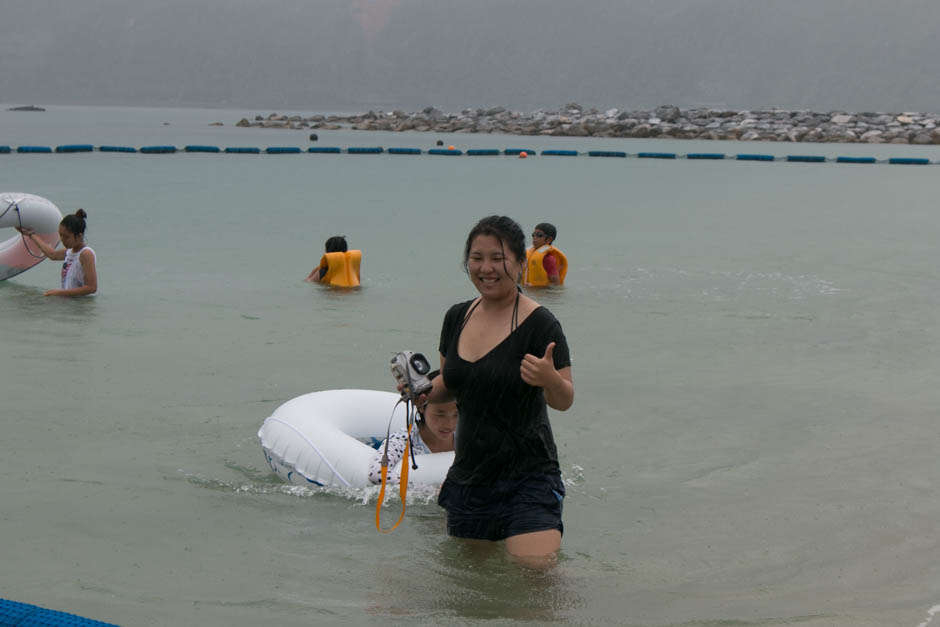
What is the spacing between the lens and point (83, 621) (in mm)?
2842

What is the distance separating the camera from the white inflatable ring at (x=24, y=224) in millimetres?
10031

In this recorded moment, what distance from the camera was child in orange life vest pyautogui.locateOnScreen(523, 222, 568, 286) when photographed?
35.1 ft

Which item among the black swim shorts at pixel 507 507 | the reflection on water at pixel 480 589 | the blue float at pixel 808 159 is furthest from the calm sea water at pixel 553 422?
the blue float at pixel 808 159

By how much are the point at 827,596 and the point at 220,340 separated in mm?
5685

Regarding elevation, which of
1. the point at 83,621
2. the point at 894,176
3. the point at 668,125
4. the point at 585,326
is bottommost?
the point at 83,621

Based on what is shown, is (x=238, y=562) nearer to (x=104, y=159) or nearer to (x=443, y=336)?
(x=443, y=336)

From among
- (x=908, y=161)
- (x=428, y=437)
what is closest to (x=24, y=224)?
(x=428, y=437)

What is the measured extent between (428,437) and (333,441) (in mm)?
448

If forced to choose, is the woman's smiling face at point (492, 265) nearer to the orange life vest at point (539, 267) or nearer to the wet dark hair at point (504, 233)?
the wet dark hair at point (504, 233)

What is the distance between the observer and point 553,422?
254 inches

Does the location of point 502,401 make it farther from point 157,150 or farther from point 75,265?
point 157,150

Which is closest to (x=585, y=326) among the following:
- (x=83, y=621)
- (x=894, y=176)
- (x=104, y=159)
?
(x=83, y=621)

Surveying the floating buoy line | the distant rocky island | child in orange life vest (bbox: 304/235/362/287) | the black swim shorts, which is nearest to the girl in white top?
child in orange life vest (bbox: 304/235/362/287)

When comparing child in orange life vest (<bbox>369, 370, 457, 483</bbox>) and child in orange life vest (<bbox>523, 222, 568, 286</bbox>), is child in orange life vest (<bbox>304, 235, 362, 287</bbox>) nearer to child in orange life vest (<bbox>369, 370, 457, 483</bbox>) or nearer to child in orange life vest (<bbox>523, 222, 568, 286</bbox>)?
child in orange life vest (<bbox>523, 222, 568, 286</bbox>)
